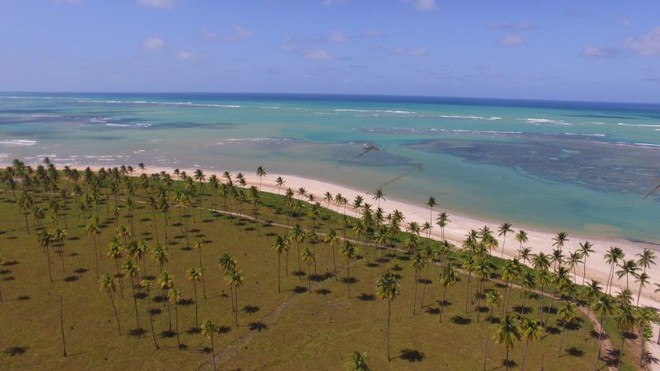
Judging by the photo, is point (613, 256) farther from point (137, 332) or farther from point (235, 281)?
point (137, 332)

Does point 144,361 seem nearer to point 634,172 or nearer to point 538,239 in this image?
point 538,239

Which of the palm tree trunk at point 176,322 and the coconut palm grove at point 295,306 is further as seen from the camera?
the palm tree trunk at point 176,322

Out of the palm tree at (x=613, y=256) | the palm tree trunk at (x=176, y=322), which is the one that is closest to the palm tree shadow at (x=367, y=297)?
the palm tree trunk at (x=176, y=322)

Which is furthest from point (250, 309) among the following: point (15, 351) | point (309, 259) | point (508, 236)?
point (508, 236)

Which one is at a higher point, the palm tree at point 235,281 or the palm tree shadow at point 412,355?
the palm tree at point 235,281

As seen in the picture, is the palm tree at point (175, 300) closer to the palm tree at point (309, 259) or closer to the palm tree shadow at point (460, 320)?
the palm tree at point (309, 259)

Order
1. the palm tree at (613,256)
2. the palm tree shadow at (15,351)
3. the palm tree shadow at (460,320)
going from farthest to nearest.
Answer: the palm tree at (613,256), the palm tree shadow at (460,320), the palm tree shadow at (15,351)

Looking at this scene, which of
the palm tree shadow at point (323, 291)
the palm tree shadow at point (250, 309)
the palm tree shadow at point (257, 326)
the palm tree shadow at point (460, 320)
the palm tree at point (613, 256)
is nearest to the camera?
the palm tree shadow at point (257, 326)
